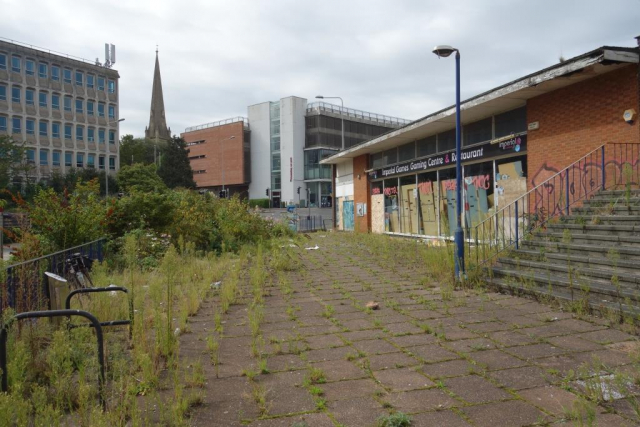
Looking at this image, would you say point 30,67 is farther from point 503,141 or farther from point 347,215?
point 503,141

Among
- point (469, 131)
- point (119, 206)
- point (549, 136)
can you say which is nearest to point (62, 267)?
point (119, 206)

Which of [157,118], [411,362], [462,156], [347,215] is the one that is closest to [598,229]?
[411,362]

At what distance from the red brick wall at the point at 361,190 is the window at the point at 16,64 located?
2053 inches

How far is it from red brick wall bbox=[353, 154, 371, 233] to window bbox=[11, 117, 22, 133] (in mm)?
50885

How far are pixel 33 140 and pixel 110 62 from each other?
17.9m

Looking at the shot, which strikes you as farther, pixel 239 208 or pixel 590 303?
pixel 239 208

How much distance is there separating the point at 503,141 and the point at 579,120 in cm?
270

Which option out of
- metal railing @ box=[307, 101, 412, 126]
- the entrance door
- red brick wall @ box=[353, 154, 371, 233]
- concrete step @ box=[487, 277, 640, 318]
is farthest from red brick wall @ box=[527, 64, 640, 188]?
metal railing @ box=[307, 101, 412, 126]

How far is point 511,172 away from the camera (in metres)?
13.6

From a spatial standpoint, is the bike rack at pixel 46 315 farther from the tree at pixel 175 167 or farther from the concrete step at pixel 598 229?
the tree at pixel 175 167

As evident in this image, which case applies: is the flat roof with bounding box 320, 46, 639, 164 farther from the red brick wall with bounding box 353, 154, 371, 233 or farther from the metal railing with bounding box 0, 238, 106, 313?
the metal railing with bounding box 0, 238, 106, 313

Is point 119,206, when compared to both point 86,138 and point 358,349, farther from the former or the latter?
point 86,138

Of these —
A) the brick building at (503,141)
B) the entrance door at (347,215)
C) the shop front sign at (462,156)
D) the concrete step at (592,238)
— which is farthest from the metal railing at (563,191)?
the entrance door at (347,215)

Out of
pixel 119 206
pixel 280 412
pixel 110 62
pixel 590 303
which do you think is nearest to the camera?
pixel 280 412
